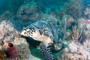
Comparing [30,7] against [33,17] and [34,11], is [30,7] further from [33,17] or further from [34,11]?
[33,17]

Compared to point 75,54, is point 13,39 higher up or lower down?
higher up

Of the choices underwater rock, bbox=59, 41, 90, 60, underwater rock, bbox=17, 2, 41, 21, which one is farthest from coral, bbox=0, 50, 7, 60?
underwater rock, bbox=17, 2, 41, 21

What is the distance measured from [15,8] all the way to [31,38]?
10220 millimetres

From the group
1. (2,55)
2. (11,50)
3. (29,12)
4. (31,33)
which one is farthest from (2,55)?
(29,12)

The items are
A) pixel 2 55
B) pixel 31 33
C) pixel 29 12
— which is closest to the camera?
pixel 2 55

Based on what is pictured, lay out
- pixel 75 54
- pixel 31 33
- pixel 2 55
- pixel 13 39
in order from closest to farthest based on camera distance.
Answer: pixel 2 55 → pixel 75 54 → pixel 13 39 → pixel 31 33

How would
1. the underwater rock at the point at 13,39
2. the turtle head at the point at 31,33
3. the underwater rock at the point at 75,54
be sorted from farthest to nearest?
the turtle head at the point at 31,33 < the underwater rock at the point at 75,54 < the underwater rock at the point at 13,39

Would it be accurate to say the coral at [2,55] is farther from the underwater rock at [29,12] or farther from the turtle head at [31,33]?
the underwater rock at [29,12]

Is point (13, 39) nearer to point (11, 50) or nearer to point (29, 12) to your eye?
point (11, 50)

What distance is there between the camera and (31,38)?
3598 millimetres

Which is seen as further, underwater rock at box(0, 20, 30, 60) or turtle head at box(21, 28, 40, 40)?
turtle head at box(21, 28, 40, 40)

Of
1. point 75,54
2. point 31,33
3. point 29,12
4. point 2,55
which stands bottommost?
point 75,54

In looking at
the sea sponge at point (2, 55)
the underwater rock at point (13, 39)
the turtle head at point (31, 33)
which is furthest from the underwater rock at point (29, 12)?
the sea sponge at point (2, 55)

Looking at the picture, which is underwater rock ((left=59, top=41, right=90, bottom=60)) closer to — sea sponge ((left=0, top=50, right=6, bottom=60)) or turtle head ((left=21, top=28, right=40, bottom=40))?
turtle head ((left=21, top=28, right=40, bottom=40))
